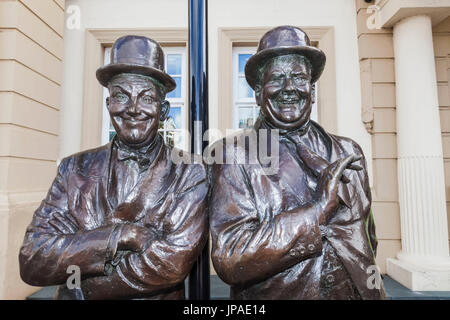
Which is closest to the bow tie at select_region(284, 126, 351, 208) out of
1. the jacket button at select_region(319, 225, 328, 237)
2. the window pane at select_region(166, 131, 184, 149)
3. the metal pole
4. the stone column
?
the jacket button at select_region(319, 225, 328, 237)

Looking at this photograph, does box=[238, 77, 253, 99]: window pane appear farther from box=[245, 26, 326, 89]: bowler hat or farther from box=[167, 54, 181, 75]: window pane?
box=[245, 26, 326, 89]: bowler hat

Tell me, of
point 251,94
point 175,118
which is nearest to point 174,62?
point 175,118

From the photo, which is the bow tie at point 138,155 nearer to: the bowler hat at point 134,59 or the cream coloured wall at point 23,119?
the bowler hat at point 134,59

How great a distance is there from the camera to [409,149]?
3.45 m

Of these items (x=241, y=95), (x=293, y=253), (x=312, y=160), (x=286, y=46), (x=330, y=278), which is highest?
(x=241, y=95)

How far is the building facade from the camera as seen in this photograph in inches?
123

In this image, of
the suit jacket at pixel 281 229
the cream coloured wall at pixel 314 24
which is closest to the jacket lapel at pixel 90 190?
the suit jacket at pixel 281 229

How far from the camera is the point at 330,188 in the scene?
43.7 inches

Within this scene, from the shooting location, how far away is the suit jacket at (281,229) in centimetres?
106

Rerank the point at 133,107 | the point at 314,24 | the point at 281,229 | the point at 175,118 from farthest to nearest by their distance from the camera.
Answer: the point at 175,118
the point at 314,24
the point at 133,107
the point at 281,229

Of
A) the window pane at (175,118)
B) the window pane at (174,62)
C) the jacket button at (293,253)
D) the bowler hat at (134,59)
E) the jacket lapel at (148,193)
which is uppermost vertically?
the window pane at (174,62)

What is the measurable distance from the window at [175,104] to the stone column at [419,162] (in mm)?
2875

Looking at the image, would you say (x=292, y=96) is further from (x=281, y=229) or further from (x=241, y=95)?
(x=241, y=95)

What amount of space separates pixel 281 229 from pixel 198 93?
671mm
